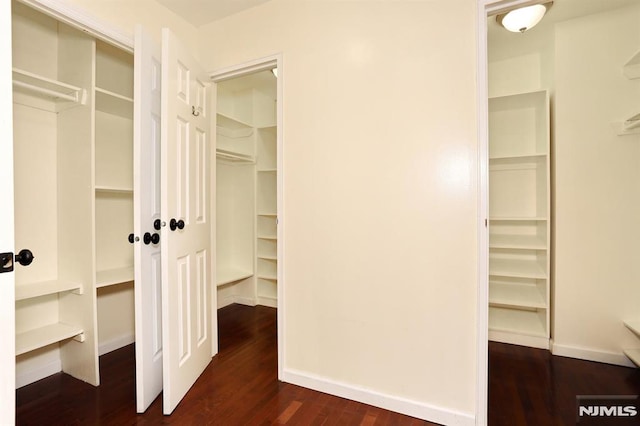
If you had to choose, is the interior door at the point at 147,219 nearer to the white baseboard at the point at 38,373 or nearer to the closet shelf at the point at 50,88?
the closet shelf at the point at 50,88

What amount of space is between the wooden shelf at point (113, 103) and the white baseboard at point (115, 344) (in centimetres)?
187

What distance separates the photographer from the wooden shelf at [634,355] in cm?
218

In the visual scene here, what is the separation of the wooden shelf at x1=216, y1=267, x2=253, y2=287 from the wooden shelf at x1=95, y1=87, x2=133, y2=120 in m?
1.76

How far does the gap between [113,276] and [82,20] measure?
1688 millimetres

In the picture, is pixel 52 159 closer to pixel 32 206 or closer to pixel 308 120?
pixel 32 206

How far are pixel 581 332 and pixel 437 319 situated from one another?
1.64 metres

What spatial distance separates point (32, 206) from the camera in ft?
6.77

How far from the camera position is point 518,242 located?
9.00 ft

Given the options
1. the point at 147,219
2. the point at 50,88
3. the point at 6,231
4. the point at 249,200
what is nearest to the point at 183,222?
the point at 147,219

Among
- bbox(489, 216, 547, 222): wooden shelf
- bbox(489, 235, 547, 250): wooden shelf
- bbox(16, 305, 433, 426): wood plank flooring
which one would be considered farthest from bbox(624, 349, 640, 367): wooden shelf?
bbox(16, 305, 433, 426): wood plank flooring

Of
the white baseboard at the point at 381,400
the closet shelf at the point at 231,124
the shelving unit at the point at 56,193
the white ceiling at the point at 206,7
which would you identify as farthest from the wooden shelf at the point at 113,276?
the white ceiling at the point at 206,7

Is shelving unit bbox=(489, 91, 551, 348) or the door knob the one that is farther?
shelving unit bbox=(489, 91, 551, 348)

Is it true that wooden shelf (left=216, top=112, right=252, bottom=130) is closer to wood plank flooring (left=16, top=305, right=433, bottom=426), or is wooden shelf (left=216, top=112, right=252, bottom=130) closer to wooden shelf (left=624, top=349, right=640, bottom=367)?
wood plank flooring (left=16, top=305, right=433, bottom=426)

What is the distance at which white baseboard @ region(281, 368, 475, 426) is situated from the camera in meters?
1.67
